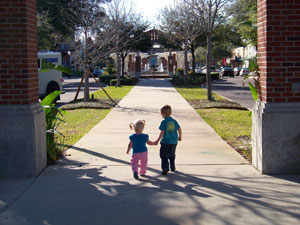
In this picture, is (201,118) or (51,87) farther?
(51,87)

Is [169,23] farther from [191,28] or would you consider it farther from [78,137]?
[78,137]

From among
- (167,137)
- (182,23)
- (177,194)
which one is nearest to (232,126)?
(167,137)

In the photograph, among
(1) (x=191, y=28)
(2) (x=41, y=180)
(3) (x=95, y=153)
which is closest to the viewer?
(2) (x=41, y=180)

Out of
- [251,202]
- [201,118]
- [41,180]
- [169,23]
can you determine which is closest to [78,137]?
[41,180]

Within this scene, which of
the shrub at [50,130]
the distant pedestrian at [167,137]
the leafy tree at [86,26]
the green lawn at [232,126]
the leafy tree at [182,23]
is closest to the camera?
the distant pedestrian at [167,137]

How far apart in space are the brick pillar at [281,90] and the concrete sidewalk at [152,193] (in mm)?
371

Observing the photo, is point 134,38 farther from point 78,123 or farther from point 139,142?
point 139,142

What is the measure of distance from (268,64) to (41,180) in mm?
3812

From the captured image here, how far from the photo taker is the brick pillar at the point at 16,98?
6.15m

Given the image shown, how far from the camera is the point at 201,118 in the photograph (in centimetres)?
1311

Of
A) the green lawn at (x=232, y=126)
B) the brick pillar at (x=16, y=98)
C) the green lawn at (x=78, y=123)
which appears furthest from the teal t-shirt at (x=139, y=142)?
the green lawn at (x=78, y=123)

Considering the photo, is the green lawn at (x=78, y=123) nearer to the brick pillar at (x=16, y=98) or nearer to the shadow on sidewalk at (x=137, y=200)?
the brick pillar at (x=16, y=98)

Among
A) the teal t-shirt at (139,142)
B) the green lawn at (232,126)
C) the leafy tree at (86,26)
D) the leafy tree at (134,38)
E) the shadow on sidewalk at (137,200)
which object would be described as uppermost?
→ the leafy tree at (134,38)

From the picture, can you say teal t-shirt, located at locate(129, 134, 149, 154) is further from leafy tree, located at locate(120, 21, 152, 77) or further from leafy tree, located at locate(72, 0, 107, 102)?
leafy tree, located at locate(120, 21, 152, 77)
